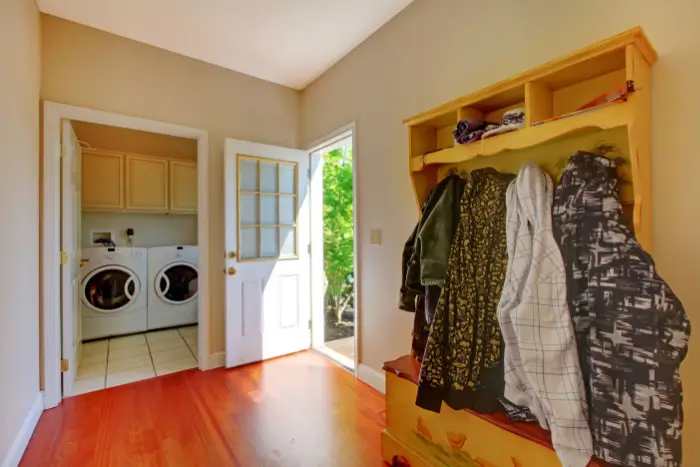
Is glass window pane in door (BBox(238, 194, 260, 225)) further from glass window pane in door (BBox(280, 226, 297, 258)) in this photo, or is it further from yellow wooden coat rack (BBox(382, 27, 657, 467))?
yellow wooden coat rack (BBox(382, 27, 657, 467))

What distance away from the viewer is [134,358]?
2955 millimetres

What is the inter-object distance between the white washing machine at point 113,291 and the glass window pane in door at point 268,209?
1797mm

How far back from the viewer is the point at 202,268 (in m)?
2.67

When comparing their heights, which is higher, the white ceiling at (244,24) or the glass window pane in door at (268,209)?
the white ceiling at (244,24)

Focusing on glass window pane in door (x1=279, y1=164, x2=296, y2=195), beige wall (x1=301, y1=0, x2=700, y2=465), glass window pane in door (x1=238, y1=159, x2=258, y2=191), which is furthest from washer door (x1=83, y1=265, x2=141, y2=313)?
beige wall (x1=301, y1=0, x2=700, y2=465)

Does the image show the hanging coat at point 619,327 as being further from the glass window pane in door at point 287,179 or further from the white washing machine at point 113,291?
the white washing machine at point 113,291

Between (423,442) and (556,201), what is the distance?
1.15 metres

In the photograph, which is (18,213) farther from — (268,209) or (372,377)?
(372,377)

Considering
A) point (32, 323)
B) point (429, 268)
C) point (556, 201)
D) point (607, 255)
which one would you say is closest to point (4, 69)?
point (32, 323)

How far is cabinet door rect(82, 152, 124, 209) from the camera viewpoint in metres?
3.55

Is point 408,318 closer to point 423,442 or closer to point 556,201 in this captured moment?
point 423,442

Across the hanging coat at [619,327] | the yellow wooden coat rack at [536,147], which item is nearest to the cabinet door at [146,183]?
the yellow wooden coat rack at [536,147]

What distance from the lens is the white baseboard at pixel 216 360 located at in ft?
8.82

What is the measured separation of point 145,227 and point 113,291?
0.96 m
